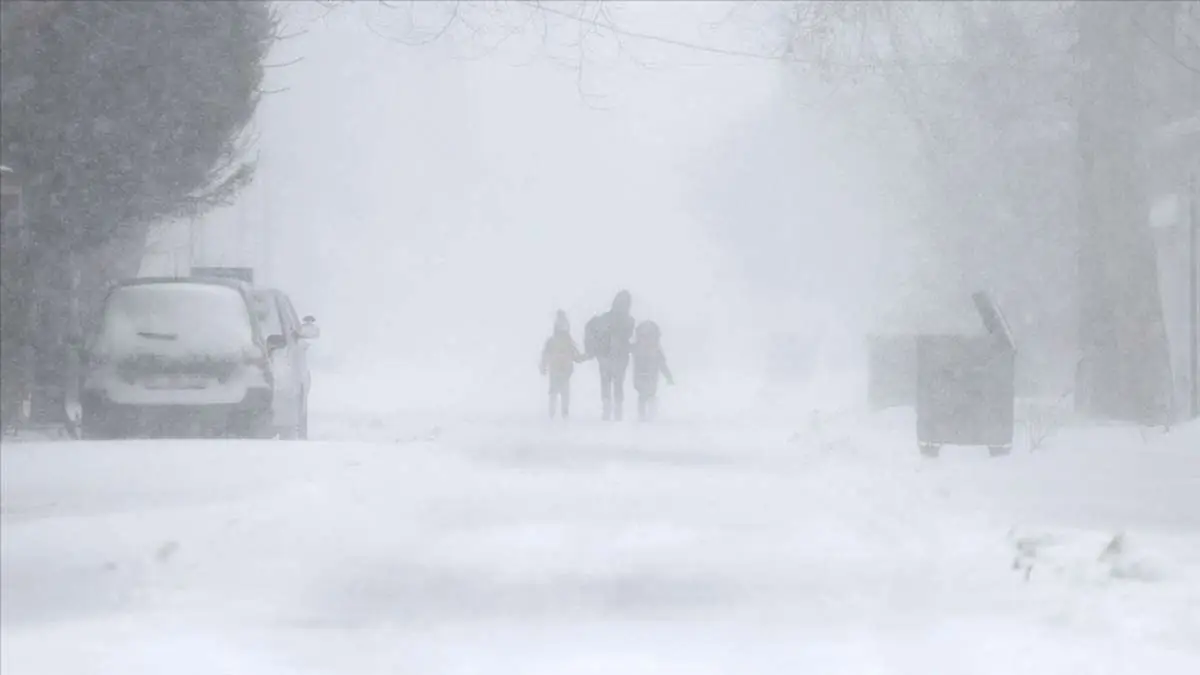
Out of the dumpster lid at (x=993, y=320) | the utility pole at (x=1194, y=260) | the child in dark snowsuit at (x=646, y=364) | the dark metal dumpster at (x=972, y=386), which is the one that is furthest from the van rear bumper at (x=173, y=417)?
the child in dark snowsuit at (x=646, y=364)

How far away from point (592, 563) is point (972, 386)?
19.9 ft

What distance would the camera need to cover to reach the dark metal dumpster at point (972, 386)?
14391mm

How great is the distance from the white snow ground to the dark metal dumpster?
29 centimetres

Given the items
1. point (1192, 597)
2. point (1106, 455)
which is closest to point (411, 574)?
point (1192, 597)

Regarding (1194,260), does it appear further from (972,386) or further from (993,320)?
(972,386)

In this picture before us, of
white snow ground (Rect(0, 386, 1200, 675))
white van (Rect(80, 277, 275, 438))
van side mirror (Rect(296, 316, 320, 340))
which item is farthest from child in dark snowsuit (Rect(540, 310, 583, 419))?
white snow ground (Rect(0, 386, 1200, 675))

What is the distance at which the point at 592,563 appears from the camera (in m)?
9.40

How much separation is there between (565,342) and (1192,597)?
55.7ft

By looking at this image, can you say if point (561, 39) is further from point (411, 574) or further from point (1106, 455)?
point (411, 574)

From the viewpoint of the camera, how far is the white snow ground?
23.6ft

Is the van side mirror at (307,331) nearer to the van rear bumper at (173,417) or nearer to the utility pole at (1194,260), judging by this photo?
the van rear bumper at (173,417)

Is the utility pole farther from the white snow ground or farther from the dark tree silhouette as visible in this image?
the dark tree silhouette

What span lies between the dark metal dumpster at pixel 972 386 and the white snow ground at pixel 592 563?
29cm

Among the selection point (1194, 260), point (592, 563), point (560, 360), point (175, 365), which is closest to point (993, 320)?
point (1194, 260)
